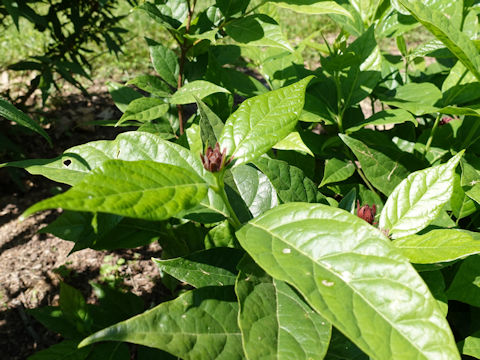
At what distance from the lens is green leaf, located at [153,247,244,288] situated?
3.14 feet

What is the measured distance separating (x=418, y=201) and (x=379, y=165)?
31cm

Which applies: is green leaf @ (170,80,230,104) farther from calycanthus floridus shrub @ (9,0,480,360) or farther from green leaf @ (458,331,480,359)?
green leaf @ (458,331,480,359)

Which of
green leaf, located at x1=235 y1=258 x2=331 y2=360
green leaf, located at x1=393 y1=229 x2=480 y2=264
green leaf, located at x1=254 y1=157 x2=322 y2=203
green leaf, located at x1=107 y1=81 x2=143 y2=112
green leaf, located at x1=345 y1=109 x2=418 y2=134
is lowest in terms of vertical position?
green leaf, located at x1=235 y1=258 x2=331 y2=360

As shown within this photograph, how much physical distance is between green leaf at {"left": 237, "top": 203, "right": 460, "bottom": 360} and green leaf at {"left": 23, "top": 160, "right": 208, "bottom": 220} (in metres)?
0.15

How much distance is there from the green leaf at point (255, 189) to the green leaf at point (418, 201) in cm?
29

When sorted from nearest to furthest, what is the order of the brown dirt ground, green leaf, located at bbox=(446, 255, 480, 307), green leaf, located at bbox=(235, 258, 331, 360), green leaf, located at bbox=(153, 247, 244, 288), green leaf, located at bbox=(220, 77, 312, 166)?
green leaf, located at bbox=(235, 258, 331, 360)
green leaf, located at bbox=(220, 77, 312, 166)
green leaf, located at bbox=(153, 247, 244, 288)
green leaf, located at bbox=(446, 255, 480, 307)
the brown dirt ground

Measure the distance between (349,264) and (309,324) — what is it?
18 centimetres

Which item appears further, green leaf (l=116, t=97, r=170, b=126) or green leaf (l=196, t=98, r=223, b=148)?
green leaf (l=116, t=97, r=170, b=126)

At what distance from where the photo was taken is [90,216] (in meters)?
1.03

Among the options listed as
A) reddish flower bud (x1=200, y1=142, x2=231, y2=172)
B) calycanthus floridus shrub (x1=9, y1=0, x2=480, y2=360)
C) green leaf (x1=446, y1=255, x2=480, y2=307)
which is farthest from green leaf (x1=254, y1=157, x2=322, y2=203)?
green leaf (x1=446, y1=255, x2=480, y2=307)

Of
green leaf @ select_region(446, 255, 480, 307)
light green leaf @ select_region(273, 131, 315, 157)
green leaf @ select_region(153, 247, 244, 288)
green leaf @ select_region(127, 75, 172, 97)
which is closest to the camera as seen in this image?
green leaf @ select_region(153, 247, 244, 288)

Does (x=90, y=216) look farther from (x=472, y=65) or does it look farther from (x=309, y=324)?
(x=472, y=65)

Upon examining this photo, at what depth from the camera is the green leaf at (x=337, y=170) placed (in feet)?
4.43

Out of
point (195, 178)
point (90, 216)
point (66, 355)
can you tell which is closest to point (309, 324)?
point (195, 178)
